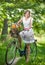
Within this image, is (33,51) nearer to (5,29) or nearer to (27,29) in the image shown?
(27,29)

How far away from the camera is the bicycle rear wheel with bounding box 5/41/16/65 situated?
4.77 m

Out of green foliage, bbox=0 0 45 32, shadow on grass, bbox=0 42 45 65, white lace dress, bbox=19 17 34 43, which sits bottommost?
shadow on grass, bbox=0 42 45 65

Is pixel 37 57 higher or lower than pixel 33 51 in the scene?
lower

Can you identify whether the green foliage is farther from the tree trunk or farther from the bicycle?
the bicycle

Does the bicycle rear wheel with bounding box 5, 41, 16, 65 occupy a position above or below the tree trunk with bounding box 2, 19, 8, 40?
below

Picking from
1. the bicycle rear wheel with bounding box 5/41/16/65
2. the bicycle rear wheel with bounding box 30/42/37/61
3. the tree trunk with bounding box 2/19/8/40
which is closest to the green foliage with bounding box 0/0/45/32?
the tree trunk with bounding box 2/19/8/40

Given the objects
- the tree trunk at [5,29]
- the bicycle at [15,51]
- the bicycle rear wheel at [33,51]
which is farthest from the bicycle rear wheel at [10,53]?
the bicycle rear wheel at [33,51]

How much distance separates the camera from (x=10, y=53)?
482 centimetres

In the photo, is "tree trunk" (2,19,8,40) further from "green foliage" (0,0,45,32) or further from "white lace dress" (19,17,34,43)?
"white lace dress" (19,17,34,43)

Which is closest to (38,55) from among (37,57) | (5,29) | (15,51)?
(37,57)

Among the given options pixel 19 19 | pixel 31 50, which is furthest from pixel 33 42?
pixel 19 19

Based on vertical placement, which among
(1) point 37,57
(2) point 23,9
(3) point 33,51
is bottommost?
(1) point 37,57

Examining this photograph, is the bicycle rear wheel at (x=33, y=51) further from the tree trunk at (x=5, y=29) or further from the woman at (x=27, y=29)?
the tree trunk at (x=5, y=29)

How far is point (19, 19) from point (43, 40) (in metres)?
0.55
